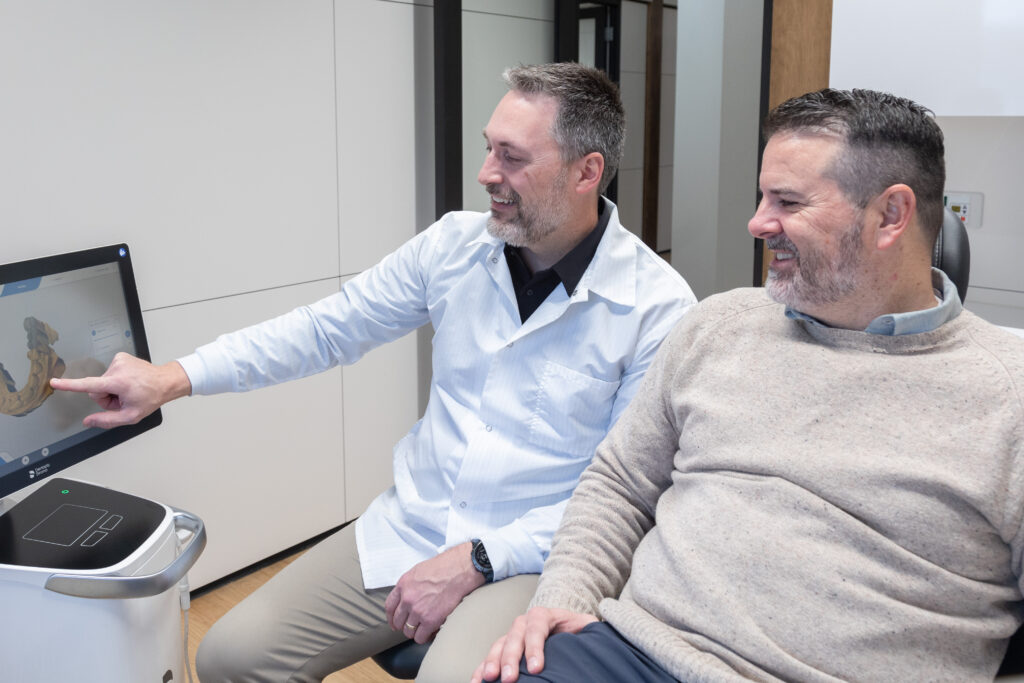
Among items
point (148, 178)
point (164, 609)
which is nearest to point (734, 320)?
point (164, 609)

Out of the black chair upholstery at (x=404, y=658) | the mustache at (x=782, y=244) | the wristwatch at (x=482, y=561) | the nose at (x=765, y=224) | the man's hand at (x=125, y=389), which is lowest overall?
the black chair upholstery at (x=404, y=658)

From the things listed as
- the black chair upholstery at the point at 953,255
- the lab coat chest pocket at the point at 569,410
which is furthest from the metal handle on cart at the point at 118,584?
the black chair upholstery at the point at 953,255

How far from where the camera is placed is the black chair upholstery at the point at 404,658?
5.03ft

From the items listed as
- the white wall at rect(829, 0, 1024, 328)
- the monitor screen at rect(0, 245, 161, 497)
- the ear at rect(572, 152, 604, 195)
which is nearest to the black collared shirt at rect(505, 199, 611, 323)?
the ear at rect(572, 152, 604, 195)

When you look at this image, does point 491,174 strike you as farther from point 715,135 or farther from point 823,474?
point 715,135

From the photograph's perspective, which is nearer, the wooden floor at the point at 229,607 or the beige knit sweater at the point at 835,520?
the beige knit sweater at the point at 835,520

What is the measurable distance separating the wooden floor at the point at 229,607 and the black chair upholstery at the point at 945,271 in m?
0.74

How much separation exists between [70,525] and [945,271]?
1.47 meters

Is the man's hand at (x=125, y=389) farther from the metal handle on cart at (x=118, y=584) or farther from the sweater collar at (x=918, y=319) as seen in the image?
the sweater collar at (x=918, y=319)

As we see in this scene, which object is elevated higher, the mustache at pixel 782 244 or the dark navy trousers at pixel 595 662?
the mustache at pixel 782 244

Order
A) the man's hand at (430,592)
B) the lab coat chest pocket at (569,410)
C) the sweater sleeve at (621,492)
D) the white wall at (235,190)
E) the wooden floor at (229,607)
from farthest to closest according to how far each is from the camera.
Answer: the wooden floor at (229,607) → the white wall at (235,190) → the lab coat chest pocket at (569,410) → the man's hand at (430,592) → the sweater sleeve at (621,492)

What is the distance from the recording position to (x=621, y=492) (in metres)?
1.46

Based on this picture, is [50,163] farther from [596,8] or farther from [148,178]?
[596,8]

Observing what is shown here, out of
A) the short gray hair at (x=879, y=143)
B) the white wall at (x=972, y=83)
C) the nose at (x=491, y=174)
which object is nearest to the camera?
the short gray hair at (x=879, y=143)
